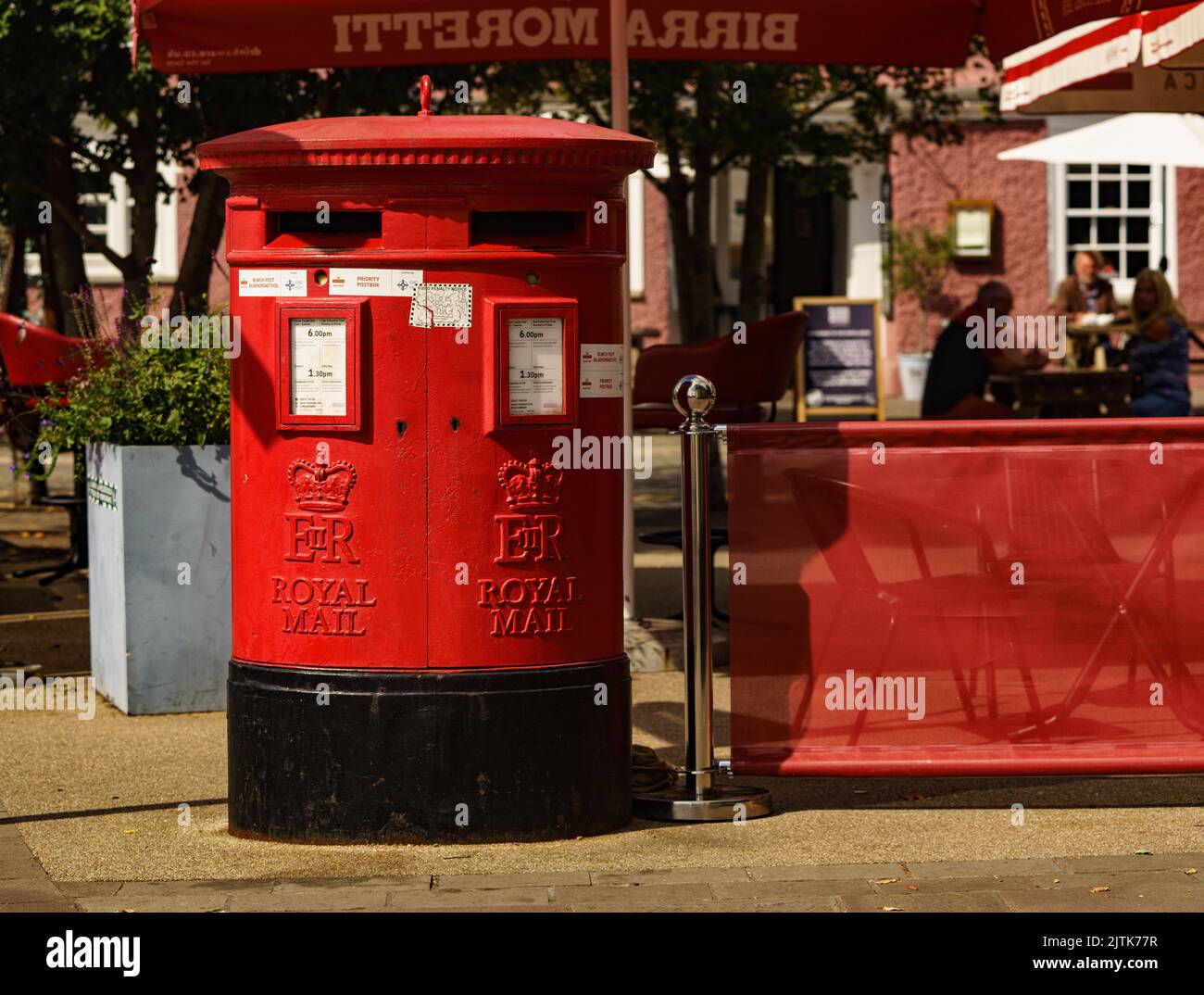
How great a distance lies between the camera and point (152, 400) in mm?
7879

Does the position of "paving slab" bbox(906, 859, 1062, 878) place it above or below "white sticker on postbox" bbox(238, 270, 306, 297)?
below

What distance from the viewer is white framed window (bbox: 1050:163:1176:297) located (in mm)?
24672

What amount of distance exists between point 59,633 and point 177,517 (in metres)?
1.90

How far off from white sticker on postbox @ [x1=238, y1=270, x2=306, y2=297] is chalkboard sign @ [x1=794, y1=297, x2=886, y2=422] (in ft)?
35.9

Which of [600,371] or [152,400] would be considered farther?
[152,400]

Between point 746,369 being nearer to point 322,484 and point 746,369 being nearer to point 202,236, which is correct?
point 322,484

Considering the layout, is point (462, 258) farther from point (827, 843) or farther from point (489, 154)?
point (827, 843)

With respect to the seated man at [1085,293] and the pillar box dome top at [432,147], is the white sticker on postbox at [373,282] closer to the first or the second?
the pillar box dome top at [432,147]

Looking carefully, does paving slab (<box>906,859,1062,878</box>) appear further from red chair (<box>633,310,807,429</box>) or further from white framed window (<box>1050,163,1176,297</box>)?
white framed window (<box>1050,163,1176,297</box>)

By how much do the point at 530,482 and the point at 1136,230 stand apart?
20525mm

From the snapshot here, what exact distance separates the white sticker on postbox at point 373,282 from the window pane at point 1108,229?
2051 cm

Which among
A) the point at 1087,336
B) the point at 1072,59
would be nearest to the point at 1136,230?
the point at 1087,336

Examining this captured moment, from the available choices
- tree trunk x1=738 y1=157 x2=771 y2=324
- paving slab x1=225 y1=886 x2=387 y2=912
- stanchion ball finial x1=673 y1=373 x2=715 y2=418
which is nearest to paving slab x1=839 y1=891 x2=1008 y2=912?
paving slab x1=225 y1=886 x2=387 y2=912

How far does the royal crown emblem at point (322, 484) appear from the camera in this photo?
5715 millimetres
